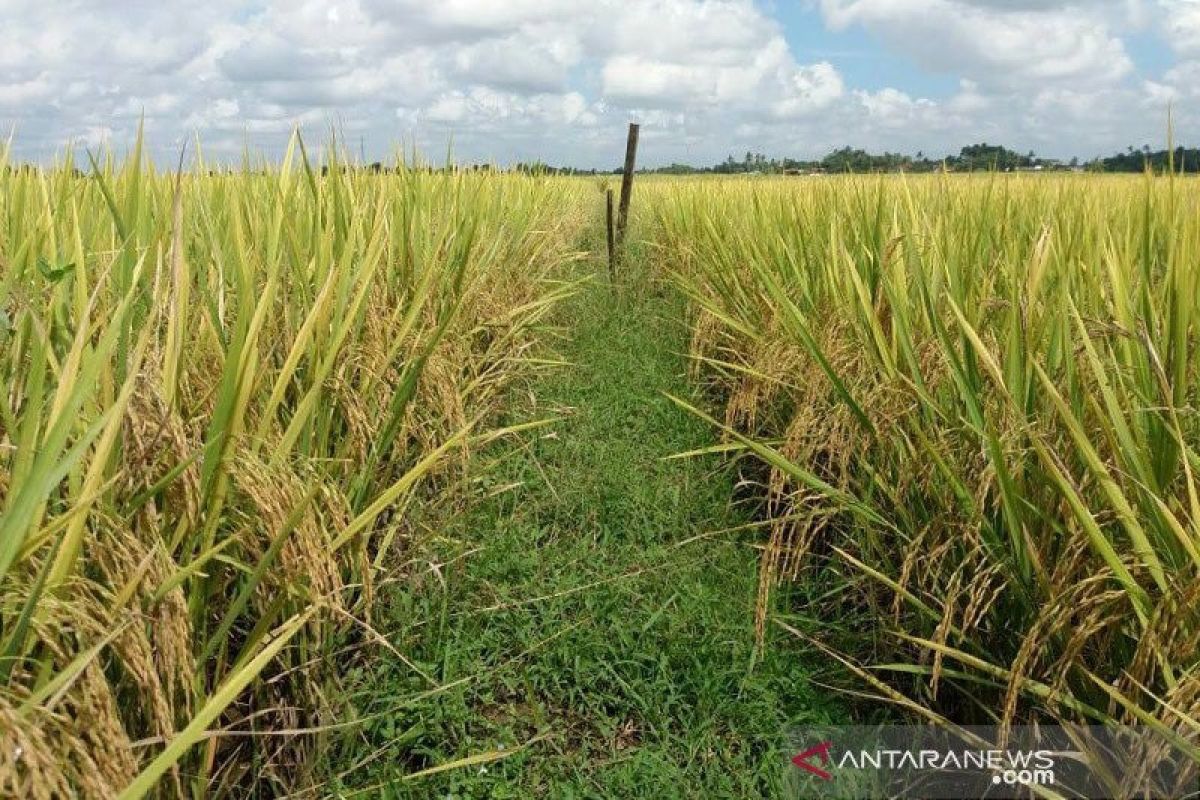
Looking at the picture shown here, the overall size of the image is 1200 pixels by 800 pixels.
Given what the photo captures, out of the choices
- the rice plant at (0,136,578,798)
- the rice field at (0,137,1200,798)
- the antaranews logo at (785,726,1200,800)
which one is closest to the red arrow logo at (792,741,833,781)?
the antaranews logo at (785,726,1200,800)

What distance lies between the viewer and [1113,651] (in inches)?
55.4

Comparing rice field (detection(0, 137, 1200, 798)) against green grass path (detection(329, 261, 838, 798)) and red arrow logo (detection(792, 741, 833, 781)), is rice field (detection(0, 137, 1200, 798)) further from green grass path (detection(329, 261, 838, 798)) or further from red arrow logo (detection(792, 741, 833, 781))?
red arrow logo (detection(792, 741, 833, 781))

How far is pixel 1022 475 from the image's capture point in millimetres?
1515

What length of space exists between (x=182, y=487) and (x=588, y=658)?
1120 mm

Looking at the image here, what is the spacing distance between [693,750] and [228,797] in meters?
0.86

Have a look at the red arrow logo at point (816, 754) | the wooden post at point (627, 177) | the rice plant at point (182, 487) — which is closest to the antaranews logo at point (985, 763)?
the red arrow logo at point (816, 754)

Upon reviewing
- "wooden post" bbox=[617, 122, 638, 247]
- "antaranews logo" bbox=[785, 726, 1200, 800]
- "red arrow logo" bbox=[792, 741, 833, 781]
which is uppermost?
"wooden post" bbox=[617, 122, 638, 247]

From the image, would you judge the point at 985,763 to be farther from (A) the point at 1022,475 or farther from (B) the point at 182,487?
(B) the point at 182,487

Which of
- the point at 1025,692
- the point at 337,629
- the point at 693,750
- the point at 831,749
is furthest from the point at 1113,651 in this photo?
the point at 337,629

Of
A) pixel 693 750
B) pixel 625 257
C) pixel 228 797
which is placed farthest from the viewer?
pixel 625 257

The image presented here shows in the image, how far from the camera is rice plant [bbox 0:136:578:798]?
3.02ft

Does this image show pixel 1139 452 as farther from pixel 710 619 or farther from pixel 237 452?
pixel 237 452

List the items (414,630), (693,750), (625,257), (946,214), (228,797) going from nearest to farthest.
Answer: (228,797) < (693,750) < (414,630) < (946,214) < (625,257)

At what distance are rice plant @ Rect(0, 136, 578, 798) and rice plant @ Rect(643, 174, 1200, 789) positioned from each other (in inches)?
34.5
